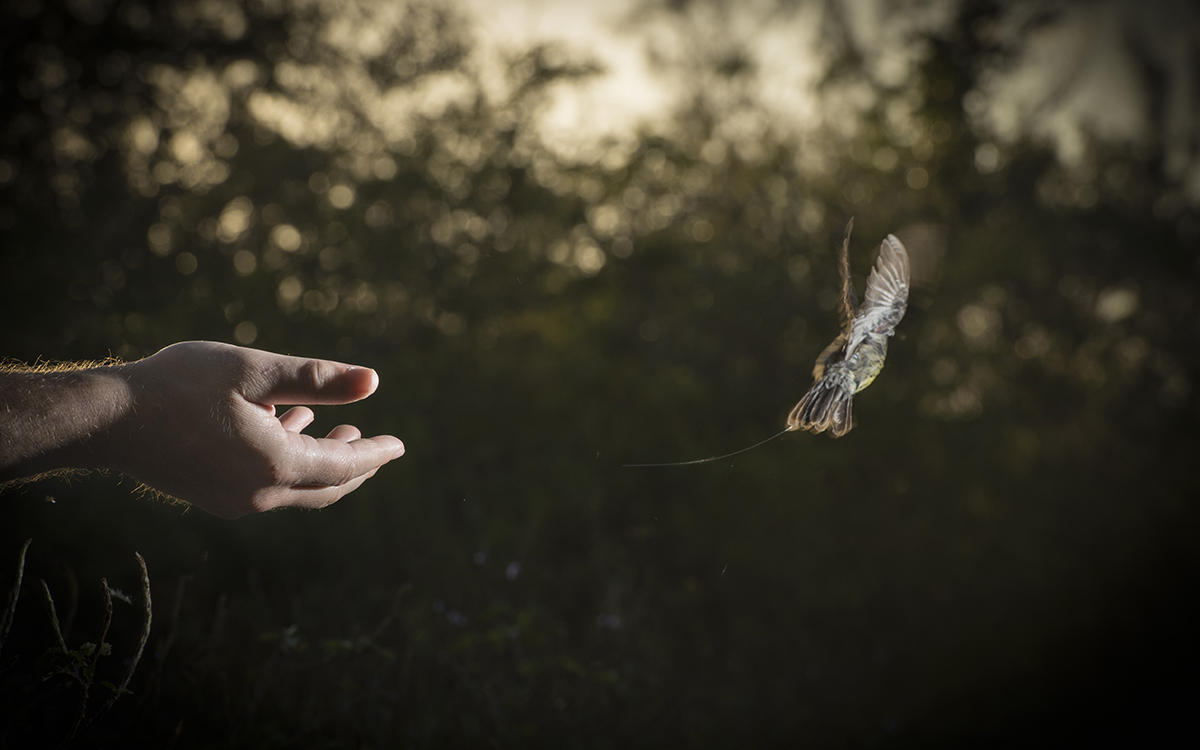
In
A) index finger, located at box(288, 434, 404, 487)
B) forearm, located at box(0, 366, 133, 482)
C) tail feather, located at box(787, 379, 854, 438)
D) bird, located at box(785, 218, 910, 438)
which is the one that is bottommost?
forearm, located at box(0, 366, 133, 482)

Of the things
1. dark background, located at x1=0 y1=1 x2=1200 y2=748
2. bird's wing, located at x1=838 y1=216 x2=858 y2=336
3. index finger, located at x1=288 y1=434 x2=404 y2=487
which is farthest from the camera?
dark background, located at x1=0 y1=1 x2=1200 y2=748

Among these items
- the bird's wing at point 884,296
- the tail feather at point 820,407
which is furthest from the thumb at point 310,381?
the bird's wing at point 884,296

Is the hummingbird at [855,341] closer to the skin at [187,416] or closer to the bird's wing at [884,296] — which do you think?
the bird's wing at [884,296]

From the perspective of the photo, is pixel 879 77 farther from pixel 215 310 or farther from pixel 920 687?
pixel 215 310

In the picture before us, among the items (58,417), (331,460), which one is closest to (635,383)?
(331,460)

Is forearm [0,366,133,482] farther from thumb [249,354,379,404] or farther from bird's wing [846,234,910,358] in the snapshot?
bird's wing [846,234,910,358]

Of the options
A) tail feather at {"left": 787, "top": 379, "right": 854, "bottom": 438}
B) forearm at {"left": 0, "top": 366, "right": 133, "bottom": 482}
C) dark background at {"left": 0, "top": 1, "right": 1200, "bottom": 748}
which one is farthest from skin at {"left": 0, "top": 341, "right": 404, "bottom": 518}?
dark background at {"left": 0, "top": 1, "right": 1200, "bottom": 748}

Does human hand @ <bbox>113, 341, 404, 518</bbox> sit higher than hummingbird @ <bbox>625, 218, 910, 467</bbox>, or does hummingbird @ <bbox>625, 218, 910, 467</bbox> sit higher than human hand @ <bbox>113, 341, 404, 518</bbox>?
hummingbird @ <bbox>625, 218, 910, 467</bbox>
